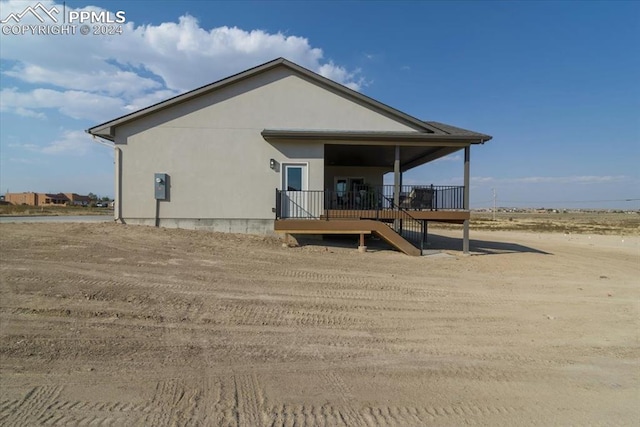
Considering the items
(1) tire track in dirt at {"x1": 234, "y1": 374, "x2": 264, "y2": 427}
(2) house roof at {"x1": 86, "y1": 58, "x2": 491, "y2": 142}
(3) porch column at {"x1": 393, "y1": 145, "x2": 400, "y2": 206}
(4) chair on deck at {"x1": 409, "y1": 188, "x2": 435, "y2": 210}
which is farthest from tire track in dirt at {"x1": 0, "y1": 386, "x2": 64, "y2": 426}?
(4) chair on deck at {"x1": 409, "y1": 188, "x2": 435, "y2": 210}

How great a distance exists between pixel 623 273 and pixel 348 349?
430 inches

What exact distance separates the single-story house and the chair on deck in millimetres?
40

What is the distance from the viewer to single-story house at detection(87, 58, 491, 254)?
45.9 ft

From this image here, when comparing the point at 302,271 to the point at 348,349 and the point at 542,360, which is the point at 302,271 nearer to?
the point at 348,349

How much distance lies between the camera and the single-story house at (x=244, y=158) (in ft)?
45.9

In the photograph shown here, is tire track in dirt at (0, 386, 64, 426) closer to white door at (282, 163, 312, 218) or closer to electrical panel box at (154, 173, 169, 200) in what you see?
white door at (282, 163, 312, 218)

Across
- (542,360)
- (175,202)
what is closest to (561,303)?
(542,360)

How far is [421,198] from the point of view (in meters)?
14.6

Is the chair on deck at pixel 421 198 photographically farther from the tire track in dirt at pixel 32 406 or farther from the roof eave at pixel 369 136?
the tire track in dirt at pixel 32 406

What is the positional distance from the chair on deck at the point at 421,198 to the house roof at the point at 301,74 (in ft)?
7.58

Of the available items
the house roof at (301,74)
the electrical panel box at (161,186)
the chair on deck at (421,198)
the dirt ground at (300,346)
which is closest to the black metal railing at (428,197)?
the chair on deck at (421,198)

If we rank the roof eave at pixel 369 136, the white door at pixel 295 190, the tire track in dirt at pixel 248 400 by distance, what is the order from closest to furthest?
1. the tire track in dirt at pixel 248 400
2. the roof eave at pixel 369 136
3. the white door at pixel 295 190

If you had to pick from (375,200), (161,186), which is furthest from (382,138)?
(161,186)

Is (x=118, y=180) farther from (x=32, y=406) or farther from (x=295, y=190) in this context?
(x=32, y=406)
